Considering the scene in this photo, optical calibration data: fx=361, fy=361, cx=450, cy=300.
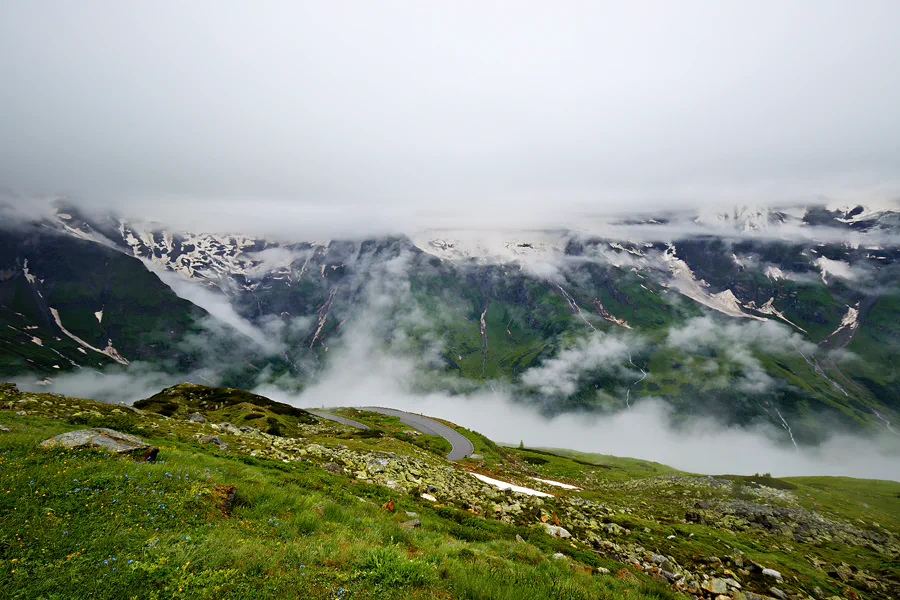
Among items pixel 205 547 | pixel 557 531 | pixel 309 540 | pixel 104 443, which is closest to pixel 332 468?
pixel 104 443

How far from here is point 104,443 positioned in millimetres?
15141

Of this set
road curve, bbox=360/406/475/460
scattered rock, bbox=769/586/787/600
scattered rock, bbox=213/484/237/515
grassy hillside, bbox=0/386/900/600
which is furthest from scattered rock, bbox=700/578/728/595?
road curve, bbox=360/406/475/460

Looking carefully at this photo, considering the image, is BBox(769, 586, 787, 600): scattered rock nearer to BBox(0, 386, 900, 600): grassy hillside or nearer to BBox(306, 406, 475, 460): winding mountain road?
BBox(0, 386, 900, 600): grassy hillside

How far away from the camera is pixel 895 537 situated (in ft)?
170

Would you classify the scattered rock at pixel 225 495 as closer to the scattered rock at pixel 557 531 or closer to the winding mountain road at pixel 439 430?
the scattered rock at pixel 557 531

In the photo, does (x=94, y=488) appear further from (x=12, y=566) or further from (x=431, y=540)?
(x=431, y=540)

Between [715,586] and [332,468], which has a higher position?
[715,586]

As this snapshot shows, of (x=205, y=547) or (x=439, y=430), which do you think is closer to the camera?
(x=205, y=547)

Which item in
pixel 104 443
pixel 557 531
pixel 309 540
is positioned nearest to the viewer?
pixel 309 540

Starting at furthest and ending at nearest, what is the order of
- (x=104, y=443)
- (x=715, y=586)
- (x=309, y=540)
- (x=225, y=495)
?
(x=715, y=586)
(x=104, y=443)
(x=225, y=495)
(x=309, y=540)

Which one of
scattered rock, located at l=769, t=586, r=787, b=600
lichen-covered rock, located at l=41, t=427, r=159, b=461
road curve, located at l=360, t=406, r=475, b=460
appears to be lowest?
road curve, located at l=360, t=406, r=475, b=460

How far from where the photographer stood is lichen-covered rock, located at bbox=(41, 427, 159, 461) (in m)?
14.0

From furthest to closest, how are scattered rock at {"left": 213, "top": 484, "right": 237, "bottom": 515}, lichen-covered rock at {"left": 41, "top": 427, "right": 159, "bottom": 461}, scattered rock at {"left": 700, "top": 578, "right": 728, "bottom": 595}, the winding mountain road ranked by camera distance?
the winding mountain road
scattered rock at {"left": 700, "top": 578, "right": 728, "bottom": 595}
lichen-covered rock at {"left": 41, "top": 427, "right": 159, "bottom": 461}
scattered rock at {"left": 213, "top": 484, "right": 237, "bottom": 515}

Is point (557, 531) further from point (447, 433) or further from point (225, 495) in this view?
point (447, 433)
